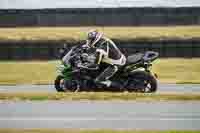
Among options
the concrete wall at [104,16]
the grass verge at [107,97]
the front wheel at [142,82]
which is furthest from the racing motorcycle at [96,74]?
the concrete wall at [104,16]

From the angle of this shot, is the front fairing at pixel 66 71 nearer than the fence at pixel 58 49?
Yes

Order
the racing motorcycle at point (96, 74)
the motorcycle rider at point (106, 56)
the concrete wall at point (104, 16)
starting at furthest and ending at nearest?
the concrete wall at point (104, 16)
the motorcycle rider at point (106, 56)
the racing motorcycle at point (96, 74)

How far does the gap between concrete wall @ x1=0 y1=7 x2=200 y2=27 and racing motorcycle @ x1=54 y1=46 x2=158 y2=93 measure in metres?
8.68

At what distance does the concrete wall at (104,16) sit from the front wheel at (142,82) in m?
9.19

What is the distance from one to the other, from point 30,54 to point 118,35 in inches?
126

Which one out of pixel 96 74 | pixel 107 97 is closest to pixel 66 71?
pixel 96 74

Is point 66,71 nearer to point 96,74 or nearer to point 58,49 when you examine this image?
point 96,74

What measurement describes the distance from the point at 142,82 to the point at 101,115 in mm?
5160

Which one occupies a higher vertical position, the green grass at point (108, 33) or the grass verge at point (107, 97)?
the green grass at point (108, 33)

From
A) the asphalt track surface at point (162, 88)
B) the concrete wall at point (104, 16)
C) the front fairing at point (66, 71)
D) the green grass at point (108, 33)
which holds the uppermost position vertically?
the concrete wall at point (104, 16)

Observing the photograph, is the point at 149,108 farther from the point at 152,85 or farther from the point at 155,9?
the point at 155,9

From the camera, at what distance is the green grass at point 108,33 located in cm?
2595

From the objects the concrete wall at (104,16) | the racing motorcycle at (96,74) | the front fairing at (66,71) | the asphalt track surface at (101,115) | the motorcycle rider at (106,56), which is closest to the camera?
the asphalt track surface at (101,115)

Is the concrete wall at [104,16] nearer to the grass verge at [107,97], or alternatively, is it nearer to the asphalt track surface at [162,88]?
the asphalt track surface at [162,88]
